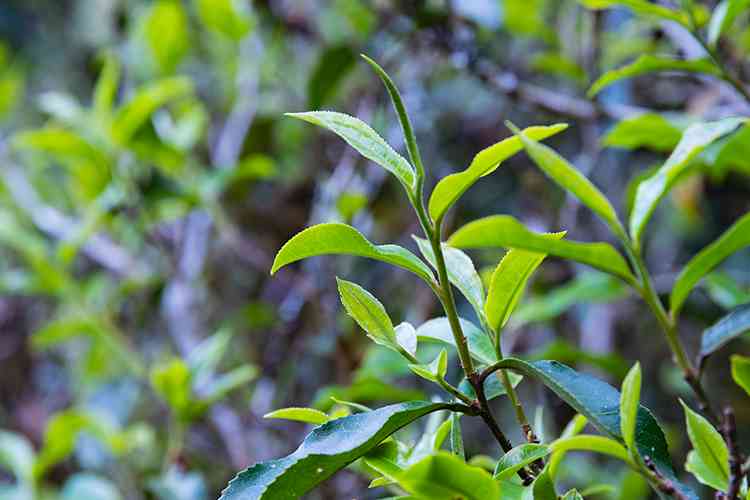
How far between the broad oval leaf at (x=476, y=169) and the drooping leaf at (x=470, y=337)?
0.27 feet

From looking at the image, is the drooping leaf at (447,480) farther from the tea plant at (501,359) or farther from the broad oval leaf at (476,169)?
the broad oval leaf at (476,169)

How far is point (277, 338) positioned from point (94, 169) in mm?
438

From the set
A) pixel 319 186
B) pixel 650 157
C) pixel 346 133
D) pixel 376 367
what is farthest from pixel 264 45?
pixel 346 133

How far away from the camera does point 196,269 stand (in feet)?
4.00

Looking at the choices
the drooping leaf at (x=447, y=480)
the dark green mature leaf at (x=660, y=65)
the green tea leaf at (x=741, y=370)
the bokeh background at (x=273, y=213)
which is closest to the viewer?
the drooping leaf at (x=447, y=480)

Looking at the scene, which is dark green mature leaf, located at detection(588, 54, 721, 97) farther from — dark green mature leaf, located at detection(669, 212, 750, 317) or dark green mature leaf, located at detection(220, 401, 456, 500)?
dark green mature leaf, located at detection(220, 401, 456, 500)

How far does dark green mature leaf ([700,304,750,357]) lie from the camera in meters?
0.40

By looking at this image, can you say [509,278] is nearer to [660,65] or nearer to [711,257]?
[711,257]

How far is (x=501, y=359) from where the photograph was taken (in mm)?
→ 384

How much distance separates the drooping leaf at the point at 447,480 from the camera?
285mm

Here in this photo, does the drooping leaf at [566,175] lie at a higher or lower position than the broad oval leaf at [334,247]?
higher

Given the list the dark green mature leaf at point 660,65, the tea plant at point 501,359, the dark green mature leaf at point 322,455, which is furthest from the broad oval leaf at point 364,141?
the dark green mature leaf at point 660,65

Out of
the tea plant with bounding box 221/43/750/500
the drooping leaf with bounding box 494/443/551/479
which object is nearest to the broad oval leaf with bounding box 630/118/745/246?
the tea plant with bounding box 221/43/750/500

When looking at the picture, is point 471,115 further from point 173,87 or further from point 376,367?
point 376,367
